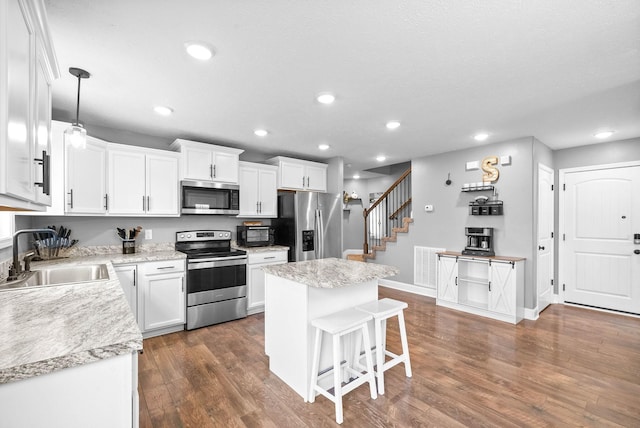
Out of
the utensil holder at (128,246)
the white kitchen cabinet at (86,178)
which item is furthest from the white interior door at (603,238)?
the white kitchen cabinet at (86,178)

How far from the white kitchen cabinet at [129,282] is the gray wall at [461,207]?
4.19 metres

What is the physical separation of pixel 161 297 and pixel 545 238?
5.27 metres

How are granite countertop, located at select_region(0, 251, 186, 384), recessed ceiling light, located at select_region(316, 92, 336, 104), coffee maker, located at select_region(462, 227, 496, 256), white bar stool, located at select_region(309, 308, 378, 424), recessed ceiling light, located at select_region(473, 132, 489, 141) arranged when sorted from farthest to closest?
coffee maker, located at select_region(462, 227, 496, 256) → recessed ceiling light, located at select_region(473, 132, 489, 141) → recessed ceiling light, located at select_region(316, 92, 336, 104) → white bar stool, located at select_region(309, 308, 378, 424) → granite countertop, located at select_region(0, 251, 186, 384)

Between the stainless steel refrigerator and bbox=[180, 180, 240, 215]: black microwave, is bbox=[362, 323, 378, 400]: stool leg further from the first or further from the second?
bbox=[180, 180, 240, 215]: black microwave

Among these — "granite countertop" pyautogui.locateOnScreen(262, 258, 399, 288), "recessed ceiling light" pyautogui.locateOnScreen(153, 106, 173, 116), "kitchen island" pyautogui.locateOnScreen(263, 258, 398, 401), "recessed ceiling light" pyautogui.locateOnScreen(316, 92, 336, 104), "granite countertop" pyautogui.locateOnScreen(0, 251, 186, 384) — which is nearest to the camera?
"granite countertop" pyautogui.locateOnScreen(0, 251, 186, 384)

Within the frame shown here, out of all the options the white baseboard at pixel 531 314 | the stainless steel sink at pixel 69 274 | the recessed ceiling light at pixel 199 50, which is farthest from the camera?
the white baseboard at pixel 531 314

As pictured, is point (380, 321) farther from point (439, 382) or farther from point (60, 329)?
point (60, 329)

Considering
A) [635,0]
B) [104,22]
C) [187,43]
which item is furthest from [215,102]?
[635,0]

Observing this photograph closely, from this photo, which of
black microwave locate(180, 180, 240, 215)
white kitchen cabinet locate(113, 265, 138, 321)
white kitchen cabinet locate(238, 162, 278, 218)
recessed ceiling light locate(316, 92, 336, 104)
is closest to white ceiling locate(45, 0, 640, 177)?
recessed ceiling light locate(316, 92, 336, 104)

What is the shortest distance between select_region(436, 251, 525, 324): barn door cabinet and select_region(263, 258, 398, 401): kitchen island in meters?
2.27

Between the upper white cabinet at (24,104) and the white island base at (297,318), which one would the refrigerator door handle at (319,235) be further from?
the upper white cabinet at (24,104)

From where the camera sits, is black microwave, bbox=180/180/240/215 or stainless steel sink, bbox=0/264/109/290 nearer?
stainless steel sink, bbox=0/264/109/290

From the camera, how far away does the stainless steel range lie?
141 inches

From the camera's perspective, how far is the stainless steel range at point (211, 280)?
359cm
